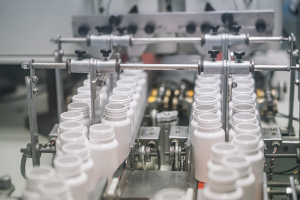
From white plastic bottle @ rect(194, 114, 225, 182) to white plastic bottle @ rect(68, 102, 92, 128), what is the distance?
0.51 m

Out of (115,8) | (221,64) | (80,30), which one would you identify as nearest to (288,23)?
(115,8)

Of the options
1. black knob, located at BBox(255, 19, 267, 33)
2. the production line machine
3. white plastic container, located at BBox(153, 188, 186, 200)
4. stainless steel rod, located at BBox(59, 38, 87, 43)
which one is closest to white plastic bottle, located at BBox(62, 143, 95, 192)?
the production line machine

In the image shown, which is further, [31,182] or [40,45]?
[40,45]

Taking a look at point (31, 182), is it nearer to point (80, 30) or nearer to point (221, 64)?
point (221, 64)

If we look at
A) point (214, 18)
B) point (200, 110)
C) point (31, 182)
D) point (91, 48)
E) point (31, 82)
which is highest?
point (214, 18)

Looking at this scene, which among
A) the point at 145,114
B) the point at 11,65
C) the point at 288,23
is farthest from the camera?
the point at 288,23

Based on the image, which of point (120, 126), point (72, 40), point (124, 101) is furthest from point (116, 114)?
point (72, 40)

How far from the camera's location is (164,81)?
2.83 meters

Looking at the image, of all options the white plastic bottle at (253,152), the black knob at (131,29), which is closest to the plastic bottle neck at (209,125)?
the white plastic bottle at (253,152)

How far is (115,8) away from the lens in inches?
111

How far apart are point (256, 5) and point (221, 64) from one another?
130 centimetres

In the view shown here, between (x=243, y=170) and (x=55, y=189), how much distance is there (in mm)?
574

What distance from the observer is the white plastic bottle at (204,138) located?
4.81 feet

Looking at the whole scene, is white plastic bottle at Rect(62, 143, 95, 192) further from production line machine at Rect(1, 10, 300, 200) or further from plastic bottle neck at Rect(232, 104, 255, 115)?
plastic bottle neck at Rect(232, 104, 255, 115)
